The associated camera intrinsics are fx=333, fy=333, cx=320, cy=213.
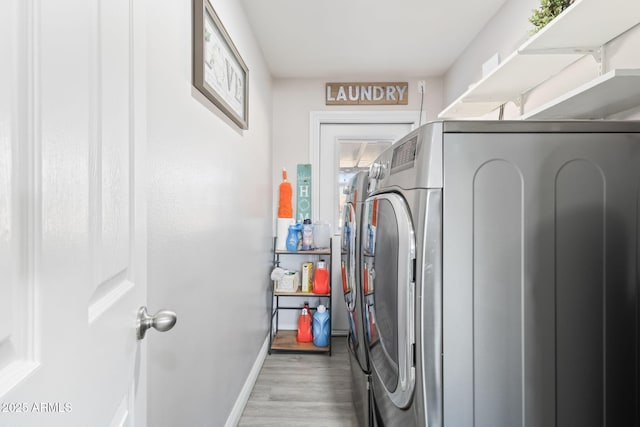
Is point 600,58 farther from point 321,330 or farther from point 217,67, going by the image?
point 321,330

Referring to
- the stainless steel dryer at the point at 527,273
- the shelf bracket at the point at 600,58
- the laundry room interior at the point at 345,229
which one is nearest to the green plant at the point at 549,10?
the laundry room interior at the point at 345,229

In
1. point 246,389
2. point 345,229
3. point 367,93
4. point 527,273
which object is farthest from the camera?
point 367,93

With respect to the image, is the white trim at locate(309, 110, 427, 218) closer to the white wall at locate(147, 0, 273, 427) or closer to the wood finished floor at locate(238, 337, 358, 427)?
the white wall at locate(147, 0, 273, 427)

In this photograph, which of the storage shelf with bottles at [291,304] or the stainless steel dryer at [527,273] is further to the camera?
the storage shelf with bottles at [291,304]

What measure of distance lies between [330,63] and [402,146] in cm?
198

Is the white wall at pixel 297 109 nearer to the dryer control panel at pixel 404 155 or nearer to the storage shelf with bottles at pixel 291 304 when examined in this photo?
the storage shelf with bottles at pixel 291 304

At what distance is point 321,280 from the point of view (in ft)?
9.16

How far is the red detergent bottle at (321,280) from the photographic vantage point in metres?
2.78

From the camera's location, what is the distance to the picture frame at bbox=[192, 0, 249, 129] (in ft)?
4.04

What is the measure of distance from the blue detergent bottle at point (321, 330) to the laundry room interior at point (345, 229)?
572 mm

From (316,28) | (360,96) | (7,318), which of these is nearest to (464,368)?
(7,318)

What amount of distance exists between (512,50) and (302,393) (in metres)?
2.39

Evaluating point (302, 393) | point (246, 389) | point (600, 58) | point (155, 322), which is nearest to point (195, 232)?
point (155, 322)

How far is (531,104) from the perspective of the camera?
1.78 meters
